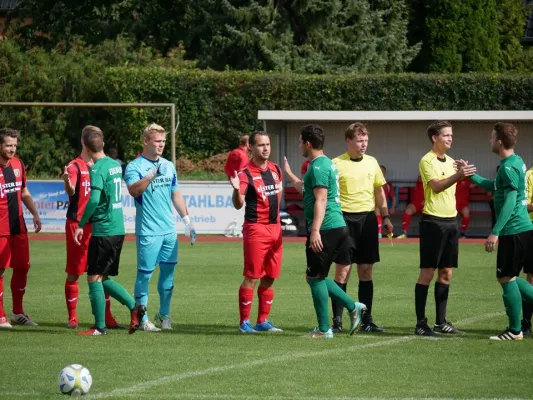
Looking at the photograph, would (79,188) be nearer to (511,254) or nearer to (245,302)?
(245,302)

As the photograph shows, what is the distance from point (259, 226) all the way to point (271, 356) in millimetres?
1862

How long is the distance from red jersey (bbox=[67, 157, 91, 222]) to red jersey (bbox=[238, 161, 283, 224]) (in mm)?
1851

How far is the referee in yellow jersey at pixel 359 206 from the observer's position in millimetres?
11094

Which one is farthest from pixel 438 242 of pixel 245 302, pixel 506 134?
pixel 245 302

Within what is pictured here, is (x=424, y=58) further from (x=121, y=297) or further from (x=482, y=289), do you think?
(x=121, y=297)

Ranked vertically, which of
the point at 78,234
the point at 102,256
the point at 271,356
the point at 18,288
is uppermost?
the point at 78,234

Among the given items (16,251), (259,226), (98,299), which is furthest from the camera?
(16,251)

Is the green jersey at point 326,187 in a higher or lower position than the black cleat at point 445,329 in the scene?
higher

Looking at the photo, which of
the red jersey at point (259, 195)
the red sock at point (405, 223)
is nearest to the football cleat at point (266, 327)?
the red jersey at point (259, 195)

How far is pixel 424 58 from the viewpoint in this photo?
40.6 meters

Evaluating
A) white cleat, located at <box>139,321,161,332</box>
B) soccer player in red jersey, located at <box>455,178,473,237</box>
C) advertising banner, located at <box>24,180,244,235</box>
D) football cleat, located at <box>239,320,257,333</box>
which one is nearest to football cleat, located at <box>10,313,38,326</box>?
white cleat, located at <box>139,321,161,332</box>

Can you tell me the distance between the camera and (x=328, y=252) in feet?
34.2

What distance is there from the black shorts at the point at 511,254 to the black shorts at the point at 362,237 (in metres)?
1.36

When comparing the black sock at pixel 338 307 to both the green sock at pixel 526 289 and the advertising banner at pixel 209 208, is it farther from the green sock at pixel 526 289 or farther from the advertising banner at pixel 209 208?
the advertising banner at pixel 209 208
